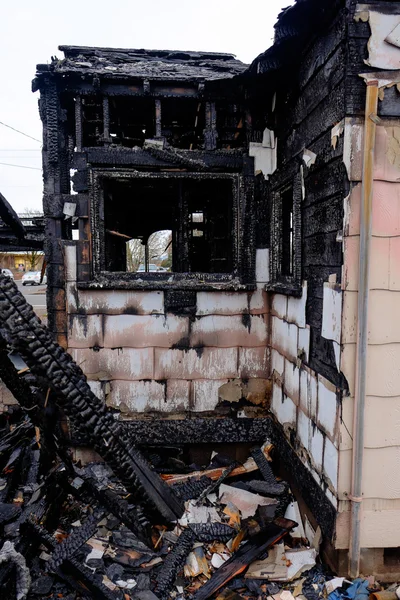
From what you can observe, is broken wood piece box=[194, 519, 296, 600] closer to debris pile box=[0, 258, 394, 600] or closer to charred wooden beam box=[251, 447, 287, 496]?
debris pile box=[0, 258, 394, 600]

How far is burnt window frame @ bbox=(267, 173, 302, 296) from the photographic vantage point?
3.55 metres

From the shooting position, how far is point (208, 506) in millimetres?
3994

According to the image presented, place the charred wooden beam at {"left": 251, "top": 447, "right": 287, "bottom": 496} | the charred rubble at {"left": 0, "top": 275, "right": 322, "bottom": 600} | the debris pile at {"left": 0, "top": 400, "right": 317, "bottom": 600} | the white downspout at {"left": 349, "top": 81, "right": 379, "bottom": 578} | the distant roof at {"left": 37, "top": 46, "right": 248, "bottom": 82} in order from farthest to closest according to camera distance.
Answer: the distant roof at {"left": 37, "top": 46, "right": 248, "bottom": 82}, the charred wooden beam at {"left": 251, "top": 447, "right": 287, "bottom": 496}, the debris pile at {"left": 0, "top": 400, "right": 317, "bottom": 600}, the white downspout at {"left": 349, "top": 81, "right": 379, "bottom": 578}, the charred rubble at {"left": 0, "top": 275, "right": 322, "bottom": 600}

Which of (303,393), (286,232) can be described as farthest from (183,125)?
(303,393)

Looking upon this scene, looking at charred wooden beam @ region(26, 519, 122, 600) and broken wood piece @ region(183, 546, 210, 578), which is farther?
broken wood piece @ region(183, 546, 210, 578)

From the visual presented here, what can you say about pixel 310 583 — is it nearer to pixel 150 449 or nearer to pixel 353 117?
pixel 150 449

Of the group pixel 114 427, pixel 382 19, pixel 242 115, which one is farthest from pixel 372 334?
pixel 242 115

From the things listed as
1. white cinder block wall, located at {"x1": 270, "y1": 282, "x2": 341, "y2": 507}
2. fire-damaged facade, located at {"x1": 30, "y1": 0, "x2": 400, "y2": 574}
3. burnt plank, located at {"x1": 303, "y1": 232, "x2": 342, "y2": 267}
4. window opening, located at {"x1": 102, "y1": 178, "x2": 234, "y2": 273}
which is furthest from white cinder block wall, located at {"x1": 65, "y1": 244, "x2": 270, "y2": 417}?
burnt plank, located at {"x1": 303, "y1": 232, "x2": 342, "y2": 267}

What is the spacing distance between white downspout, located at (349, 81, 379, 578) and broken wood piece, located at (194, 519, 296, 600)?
81 centimetres

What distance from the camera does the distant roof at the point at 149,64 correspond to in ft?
13.5

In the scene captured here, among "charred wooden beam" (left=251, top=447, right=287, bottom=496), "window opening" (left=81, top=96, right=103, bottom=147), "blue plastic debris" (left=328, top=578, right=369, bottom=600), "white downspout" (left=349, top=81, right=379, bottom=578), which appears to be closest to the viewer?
"white downspout" (left=349, top=81, right=379, bottom=578)

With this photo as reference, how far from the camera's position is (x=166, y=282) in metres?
4.37

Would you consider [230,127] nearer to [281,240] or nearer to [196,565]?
[281,240]

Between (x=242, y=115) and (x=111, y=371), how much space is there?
3.45m
